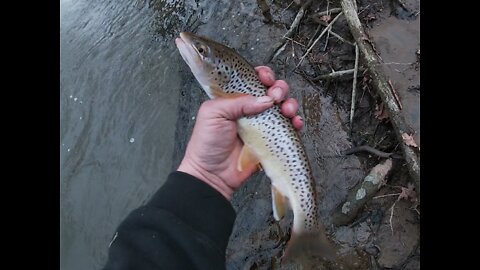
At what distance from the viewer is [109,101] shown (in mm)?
4090

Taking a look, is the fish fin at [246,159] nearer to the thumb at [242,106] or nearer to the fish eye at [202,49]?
the thumb at [242,106]

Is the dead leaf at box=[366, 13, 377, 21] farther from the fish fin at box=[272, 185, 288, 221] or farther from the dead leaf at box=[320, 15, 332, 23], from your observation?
the fish fin at box=[272, 185, 288, 221]

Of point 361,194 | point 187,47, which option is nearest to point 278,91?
point 187,47

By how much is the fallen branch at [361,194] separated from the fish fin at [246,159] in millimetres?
1110

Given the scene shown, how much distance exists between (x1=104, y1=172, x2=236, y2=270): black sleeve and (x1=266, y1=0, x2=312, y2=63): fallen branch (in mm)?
1831

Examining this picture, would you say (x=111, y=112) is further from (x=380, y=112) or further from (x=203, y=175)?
(x=380, y=112)

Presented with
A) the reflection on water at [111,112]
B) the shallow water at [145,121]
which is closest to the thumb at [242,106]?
the shallow water at [145,121]

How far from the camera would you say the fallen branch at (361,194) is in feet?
10.3

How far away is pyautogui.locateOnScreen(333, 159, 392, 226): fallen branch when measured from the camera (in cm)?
314

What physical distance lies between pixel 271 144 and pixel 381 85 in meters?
1.24

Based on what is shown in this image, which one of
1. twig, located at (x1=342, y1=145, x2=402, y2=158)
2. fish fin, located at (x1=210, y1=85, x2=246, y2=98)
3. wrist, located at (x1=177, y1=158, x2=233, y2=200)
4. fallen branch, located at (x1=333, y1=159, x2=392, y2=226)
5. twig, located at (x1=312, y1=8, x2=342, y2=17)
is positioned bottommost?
fallen branch, located at (x1=333, y1=159, x2=392, y2=226)

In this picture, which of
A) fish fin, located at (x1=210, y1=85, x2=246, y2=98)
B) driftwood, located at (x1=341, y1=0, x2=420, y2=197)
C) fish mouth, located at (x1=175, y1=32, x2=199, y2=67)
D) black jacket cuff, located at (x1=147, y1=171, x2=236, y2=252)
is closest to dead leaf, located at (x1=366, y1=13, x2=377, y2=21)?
driftwood, located at (x1=341, y1=0, x2=420, y2=197)

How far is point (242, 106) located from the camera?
2.26 meters
